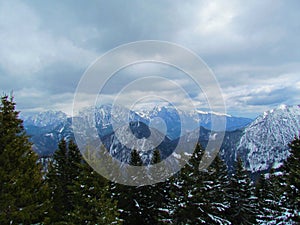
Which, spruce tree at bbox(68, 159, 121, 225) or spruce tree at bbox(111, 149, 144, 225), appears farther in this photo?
spruce tree at bbox(111, 149, 144, 225)

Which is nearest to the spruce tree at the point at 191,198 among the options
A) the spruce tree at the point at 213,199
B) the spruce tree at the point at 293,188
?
the spruce tree at the point at 213,199

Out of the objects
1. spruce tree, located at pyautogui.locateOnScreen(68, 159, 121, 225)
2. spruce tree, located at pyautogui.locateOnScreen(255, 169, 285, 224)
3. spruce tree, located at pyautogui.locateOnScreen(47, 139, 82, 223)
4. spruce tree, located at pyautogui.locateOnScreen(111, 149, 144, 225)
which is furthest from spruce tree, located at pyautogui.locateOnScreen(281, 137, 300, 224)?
spruce tree, located at pyautogui.locateOnScreen(47, 139, 82, 223)

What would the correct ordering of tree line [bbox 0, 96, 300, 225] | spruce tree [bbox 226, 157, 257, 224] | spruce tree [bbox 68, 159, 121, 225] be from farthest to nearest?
spruce tree [bbox 226, 157, 257, 224]
spruce tree [bbox 68, 159, 121, 225]
tree line [bbox 0, 96, 300, 225]

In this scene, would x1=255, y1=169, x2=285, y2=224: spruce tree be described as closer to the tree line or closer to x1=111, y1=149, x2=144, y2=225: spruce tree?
the tree line

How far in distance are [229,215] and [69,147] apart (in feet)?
73.0

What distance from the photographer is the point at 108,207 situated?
64.1ft

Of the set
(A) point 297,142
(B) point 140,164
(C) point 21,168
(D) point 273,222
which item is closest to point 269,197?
(D) point 273,222

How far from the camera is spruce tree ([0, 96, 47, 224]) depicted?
14664 millimetres

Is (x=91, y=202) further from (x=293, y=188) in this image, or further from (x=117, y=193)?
(x=293, y=188)

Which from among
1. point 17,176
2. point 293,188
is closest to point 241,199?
point 293,188

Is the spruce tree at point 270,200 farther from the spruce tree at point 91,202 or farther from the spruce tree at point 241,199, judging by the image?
the spruce tree at point 91,202

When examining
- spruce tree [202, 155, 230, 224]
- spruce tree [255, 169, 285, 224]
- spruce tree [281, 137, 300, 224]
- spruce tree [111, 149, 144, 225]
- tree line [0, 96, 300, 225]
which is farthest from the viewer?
spruce tree [111, 149, 144, 225]

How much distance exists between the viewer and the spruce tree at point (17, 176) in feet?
48.1

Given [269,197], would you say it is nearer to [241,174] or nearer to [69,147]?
[241,174]
